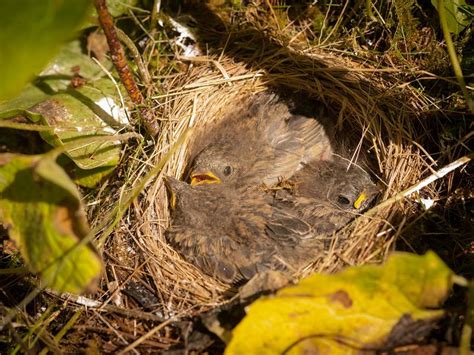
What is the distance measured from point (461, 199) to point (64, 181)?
1674mm

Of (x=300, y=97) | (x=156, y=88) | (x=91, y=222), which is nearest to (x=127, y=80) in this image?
(x=156, y=88)

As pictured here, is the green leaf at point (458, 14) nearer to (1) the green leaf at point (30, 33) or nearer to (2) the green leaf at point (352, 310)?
(2) the green leaf at point (352, 310)

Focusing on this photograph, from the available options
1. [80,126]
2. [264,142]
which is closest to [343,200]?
[264,142]

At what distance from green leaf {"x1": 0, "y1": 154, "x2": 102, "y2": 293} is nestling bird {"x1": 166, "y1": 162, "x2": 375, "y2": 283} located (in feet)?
2.56

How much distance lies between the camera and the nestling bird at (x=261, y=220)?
229cm

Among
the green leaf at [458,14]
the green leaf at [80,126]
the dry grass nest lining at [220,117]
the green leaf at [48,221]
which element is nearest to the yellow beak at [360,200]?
the dry grass nest lining at [220,117]

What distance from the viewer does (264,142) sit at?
9.22ft

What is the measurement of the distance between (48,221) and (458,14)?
2.01 m

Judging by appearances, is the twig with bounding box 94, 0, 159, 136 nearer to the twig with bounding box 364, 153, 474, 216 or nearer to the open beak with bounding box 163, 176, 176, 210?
the open beak with bounding box 163, 176, 176, 210

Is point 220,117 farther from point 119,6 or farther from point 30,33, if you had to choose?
point 30,33

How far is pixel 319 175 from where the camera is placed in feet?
8.91

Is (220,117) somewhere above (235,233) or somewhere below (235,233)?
above

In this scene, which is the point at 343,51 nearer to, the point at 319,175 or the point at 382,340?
the point at 319,175

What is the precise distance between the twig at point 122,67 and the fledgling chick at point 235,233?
0.34m
